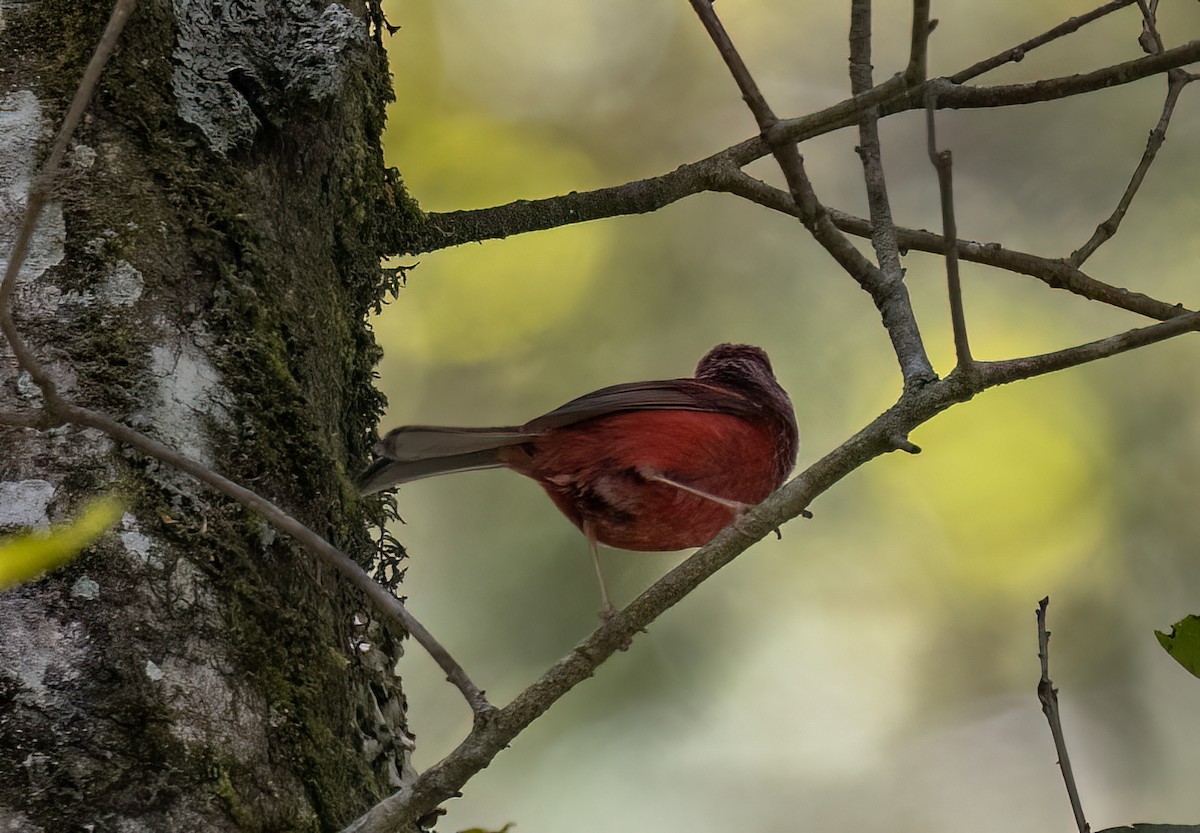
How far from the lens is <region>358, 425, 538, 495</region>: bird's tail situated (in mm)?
2848

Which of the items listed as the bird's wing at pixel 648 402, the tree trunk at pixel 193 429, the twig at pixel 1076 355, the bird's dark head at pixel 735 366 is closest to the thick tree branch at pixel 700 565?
the twig at pixel 1076 355

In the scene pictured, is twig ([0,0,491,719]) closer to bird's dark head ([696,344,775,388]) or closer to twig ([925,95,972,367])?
twig ([925,95,972,367])

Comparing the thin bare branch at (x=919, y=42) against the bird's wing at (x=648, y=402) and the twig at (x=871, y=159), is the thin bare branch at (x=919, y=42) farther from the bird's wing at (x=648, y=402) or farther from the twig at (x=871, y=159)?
the bird's wing at (x=648, y=402)

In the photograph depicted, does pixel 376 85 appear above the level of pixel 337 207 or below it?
above

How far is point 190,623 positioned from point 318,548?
381 millimetres

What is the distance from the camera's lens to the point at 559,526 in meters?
5.66

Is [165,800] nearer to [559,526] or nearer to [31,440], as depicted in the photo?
[31,440]

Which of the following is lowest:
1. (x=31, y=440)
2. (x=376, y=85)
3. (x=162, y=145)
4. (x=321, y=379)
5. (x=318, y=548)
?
(x=318, y=548)

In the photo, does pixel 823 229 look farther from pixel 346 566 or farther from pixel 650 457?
pixel 346 566

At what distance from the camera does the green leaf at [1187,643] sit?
185cm

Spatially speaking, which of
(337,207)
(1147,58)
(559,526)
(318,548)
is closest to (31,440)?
(318,548)

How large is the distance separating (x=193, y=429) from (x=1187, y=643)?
1.72 metres

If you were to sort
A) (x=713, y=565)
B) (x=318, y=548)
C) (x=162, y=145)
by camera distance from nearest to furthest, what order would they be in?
(x=318, y=548), (x=713, y=565), (x=162, y=145)

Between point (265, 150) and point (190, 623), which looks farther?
point (265, 150)
